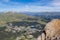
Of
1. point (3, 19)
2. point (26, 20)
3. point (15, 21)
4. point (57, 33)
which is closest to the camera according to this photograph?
point (57, 33)

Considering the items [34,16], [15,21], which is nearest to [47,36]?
[34,16]

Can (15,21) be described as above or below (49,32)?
above

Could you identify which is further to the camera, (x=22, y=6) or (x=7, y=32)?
(x=22, y=6)

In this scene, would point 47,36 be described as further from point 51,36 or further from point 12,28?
point 12,28

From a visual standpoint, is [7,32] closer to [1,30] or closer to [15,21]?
[1,30]

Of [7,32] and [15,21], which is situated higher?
[15,21]

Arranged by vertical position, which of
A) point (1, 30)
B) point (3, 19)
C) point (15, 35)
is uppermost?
point (3, 19)

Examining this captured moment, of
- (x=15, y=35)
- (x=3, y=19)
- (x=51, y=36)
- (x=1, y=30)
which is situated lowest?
(x=51, y=36)

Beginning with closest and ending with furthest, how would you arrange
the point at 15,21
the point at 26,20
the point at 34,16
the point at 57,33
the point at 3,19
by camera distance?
1. the point at 57,33
2. the point at 34,16
3. the point at 26,20
4. the point at 15,21
5. the point at 3,19

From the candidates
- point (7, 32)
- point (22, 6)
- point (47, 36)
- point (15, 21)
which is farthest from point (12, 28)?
point (47, 36)
